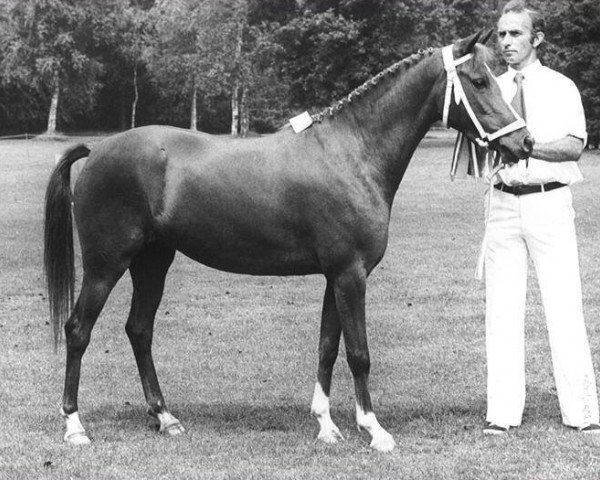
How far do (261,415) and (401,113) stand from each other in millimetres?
2393

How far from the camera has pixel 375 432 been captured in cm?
565

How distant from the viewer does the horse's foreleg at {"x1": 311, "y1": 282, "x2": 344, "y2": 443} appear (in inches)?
231

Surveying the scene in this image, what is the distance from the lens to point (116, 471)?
5191 mm

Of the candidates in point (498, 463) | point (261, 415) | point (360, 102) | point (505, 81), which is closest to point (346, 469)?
point (498, 463)

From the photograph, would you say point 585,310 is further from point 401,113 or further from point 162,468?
point 162,468

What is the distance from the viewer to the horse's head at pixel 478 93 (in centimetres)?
540

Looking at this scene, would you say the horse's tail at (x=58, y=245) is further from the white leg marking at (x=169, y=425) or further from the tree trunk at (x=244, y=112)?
the tree trunk at (x=244, y=112)

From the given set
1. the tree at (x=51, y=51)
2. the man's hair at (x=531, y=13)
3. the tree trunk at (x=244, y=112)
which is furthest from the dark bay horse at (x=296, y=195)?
the tree at (x=51, y=51)

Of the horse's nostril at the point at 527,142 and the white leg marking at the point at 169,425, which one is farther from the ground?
the horse's nostril at the point at 527,142

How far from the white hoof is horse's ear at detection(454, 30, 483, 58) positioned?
99.5 inches

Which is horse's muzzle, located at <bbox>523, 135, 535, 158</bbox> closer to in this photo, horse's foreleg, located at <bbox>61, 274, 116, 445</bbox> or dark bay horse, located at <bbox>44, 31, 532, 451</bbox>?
dark bay horse, located at <bbox>44, 31, 532, 451</bbox>

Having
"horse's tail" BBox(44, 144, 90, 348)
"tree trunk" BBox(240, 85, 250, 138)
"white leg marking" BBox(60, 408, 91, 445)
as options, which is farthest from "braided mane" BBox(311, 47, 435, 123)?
"tree trunk" BBox(240, 85, 250, 138)

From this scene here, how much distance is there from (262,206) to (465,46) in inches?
63.1

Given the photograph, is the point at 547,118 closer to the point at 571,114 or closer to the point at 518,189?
the point at 571,114
